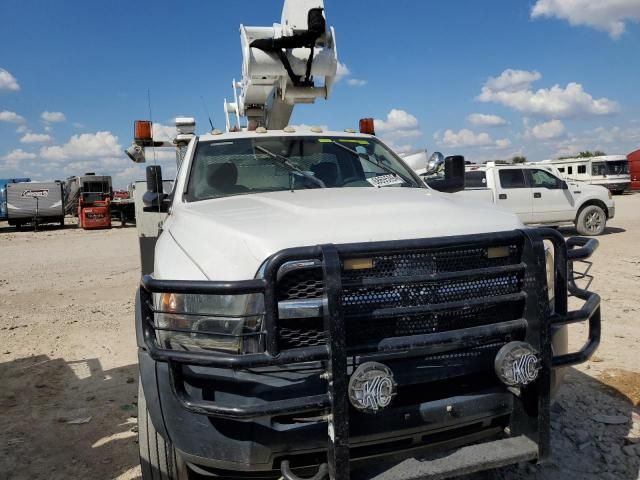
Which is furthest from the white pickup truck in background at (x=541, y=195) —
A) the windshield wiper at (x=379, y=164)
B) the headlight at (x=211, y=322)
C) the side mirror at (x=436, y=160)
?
the headlight at (x=211, y=322)

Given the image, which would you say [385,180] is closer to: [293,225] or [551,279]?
[551,279]

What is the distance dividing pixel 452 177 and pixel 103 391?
3.40m

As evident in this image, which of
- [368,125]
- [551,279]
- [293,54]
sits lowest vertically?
[551,279]

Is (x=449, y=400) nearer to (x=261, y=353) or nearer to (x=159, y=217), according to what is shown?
(x=261, y=353)

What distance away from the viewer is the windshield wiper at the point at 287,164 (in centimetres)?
370

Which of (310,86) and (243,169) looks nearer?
(243,169)

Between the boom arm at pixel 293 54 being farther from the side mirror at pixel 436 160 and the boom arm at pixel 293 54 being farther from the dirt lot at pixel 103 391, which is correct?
the dirt lot at pixel 103 391

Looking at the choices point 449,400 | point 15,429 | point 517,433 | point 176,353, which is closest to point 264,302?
point 176,353

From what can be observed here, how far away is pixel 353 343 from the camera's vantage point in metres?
2.17

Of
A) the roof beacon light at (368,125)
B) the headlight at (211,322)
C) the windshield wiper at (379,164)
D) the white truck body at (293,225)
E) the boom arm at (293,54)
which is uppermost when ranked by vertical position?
the boom arm at (293,54)

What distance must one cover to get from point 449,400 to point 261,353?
82 cm

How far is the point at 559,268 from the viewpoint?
2.46 metres

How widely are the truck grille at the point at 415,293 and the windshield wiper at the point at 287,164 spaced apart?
1.52 m

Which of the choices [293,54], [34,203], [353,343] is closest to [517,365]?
[353,343]
